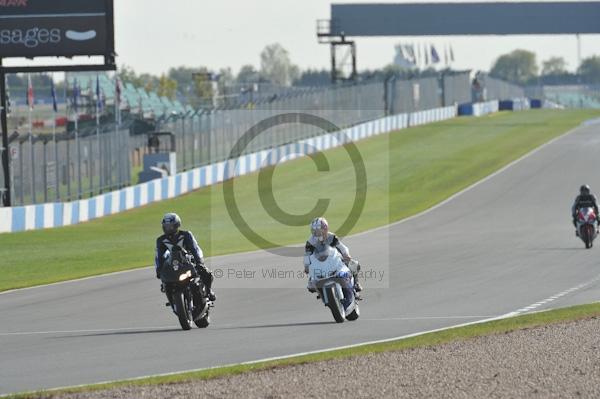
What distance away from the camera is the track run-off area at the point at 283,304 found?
48.9 feet

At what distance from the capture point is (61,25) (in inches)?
1366

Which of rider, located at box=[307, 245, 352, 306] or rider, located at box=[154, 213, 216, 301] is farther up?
rider, located at box=[154, 213, 216, 301]

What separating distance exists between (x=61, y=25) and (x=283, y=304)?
54.7 ft

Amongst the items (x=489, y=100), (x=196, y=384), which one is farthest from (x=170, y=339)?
(x=489, y=100)

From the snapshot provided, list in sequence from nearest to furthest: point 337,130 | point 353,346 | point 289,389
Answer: point 289,389 < point 353,346 < point 337,130

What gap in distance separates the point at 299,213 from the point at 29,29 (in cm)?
1319

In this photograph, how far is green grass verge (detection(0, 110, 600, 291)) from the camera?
3048 centimetres

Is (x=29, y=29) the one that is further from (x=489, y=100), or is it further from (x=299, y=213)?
(x=489, y=100)

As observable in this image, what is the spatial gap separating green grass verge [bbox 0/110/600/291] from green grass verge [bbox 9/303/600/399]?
10552 millimetres

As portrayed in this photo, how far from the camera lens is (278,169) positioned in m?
58.6

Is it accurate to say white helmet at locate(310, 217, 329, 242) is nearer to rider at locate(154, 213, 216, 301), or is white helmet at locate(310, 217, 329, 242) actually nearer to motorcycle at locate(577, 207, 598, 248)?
rider at locate(154, 213, 216, 301)

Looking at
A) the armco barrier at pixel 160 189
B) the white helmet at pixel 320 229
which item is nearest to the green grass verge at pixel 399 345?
the white helmet at pixel 320 229

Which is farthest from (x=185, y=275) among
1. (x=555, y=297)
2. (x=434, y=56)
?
(x=434, y=56)

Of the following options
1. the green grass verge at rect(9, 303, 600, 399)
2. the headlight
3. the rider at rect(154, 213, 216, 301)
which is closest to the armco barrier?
the rider at rect(154, 213, 216, 301)
